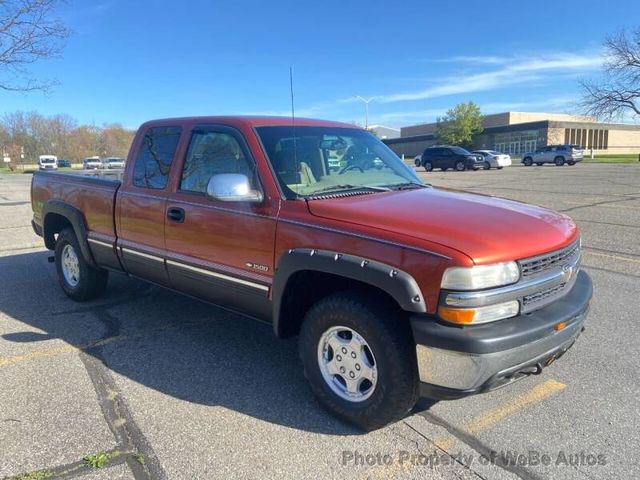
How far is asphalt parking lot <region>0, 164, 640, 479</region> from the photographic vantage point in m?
2.69

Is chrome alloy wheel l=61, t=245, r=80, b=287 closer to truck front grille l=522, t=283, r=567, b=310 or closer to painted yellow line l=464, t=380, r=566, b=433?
painted yellow line l=464, t=380, r=566, b=433

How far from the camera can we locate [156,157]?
14.4ft

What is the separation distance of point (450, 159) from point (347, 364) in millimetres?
35745

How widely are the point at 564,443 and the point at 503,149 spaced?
81.1 metres

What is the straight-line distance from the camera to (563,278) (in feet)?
9.93

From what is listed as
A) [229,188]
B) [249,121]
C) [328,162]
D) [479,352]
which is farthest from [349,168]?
[479,352]

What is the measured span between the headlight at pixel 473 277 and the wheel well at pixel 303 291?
0.60 meters

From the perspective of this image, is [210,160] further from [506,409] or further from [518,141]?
[518,141]

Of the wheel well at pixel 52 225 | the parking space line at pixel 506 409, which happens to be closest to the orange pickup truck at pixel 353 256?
the parking space line at pixel 506 409

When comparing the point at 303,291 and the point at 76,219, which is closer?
the point at 303,291

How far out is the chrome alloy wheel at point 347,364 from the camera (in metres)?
2.94

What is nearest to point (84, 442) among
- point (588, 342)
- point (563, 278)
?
point (563, 278)

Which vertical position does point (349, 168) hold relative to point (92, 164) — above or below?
above

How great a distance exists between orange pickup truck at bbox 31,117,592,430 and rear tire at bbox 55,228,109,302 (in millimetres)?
1013
